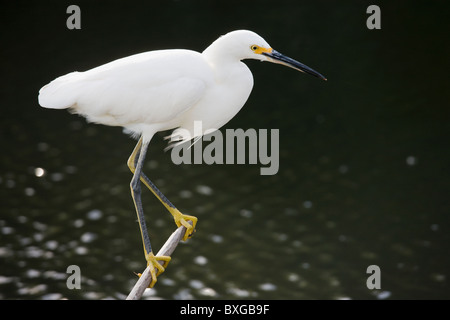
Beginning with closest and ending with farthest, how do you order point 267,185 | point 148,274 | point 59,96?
point 148,274 < point 59,96 < point 267,185

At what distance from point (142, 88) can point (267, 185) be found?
9.38 metres

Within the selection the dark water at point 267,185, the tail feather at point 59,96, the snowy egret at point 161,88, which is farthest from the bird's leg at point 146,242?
the dark water at point 267,185

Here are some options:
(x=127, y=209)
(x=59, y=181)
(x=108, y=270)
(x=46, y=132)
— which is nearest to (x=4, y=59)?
(x=46, y=132)

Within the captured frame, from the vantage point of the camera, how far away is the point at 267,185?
13.5m

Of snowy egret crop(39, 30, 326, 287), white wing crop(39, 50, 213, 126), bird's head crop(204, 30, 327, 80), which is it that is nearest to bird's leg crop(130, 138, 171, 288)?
snowy egret crop(39, 30, 326, 287)

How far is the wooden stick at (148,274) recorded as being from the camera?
3771mm

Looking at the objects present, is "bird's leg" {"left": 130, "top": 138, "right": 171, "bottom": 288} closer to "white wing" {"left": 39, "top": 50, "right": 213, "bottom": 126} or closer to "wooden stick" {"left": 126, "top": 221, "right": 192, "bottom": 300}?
"wooden stick" {"left": 126, "top": 221, "right": 192, "bottom": 300}

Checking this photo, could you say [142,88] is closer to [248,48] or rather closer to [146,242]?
[248,48]

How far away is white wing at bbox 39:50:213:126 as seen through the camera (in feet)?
14.0

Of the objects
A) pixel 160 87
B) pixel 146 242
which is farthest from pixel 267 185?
pixel 160 87

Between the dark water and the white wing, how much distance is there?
7482 mm

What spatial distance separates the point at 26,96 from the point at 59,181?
10.4 ft

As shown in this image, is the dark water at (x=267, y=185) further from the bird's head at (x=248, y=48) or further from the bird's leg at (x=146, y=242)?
the bird's head at (x=248, y=48)

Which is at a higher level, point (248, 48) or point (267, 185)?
point (267, 185)
